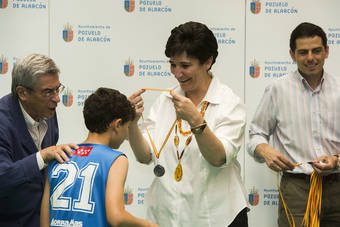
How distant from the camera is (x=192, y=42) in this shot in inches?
90.1

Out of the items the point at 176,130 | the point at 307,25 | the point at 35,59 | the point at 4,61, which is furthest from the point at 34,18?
the point at 307,25

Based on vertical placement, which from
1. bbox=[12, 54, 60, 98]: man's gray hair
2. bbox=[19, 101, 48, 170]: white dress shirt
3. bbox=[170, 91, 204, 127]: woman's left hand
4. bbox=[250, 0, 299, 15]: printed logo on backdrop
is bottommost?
bbox=[19, 101, 48, 170]: white dress shirt

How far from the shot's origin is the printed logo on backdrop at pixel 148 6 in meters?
3.58

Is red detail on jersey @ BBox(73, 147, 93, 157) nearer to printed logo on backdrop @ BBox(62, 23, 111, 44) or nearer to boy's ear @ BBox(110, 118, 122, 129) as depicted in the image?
boy's ear @ BBox(110, 118, 122, 129)

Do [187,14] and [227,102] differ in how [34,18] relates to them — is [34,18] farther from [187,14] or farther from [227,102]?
[227,102]

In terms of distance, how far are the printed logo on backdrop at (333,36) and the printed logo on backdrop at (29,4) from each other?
7.82 feet

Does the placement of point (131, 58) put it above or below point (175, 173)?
above

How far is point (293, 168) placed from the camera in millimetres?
2641

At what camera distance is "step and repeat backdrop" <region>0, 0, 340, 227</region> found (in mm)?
3568

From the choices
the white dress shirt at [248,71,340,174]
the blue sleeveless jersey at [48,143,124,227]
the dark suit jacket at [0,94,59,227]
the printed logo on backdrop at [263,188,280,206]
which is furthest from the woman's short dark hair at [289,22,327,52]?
the dark suit jacket at [0,94,59,227]

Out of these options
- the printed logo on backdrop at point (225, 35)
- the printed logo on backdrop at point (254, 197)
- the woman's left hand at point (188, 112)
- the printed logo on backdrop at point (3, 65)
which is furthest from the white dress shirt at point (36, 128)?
the printed logo on backdrop at point (254, 197)

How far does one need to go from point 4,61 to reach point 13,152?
1.75 meters

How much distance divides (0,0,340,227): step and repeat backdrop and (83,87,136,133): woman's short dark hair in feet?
5.25

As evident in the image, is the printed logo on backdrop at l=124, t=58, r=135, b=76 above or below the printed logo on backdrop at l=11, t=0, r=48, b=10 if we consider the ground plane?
below
